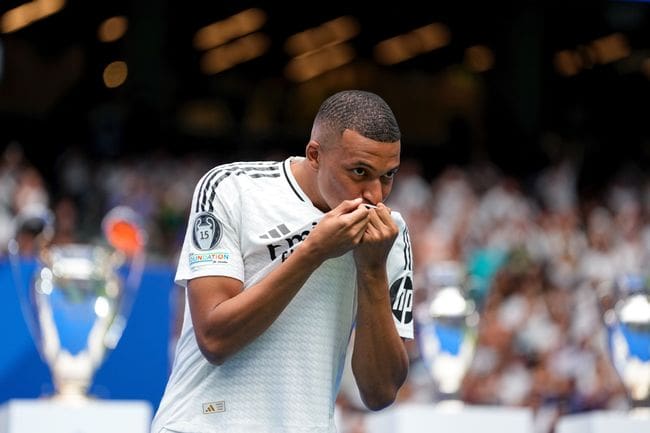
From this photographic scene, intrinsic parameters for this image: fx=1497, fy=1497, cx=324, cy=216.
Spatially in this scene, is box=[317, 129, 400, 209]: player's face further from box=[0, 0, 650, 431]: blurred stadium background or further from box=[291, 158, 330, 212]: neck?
box=[0, 0, 650, 431]: blurred stadium background

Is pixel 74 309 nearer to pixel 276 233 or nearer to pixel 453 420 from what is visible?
pixel 453 420

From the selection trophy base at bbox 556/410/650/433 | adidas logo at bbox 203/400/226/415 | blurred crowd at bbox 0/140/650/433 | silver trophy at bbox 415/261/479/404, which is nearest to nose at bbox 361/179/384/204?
adidas logo at bbox 203/400/226/415

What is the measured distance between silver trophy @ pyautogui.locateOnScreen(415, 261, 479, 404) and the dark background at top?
11365mm

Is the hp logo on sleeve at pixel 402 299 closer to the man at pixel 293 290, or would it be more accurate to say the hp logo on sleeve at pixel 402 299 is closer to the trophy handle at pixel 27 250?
the man at pixel 293 290

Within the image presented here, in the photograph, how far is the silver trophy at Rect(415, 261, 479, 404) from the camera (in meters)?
6.30

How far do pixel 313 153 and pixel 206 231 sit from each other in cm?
30

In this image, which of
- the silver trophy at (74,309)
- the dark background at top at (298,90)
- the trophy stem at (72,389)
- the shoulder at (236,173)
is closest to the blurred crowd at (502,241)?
the silver trophy at (74,309)

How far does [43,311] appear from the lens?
19.7ft

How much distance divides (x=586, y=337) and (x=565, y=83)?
1314 centimetres

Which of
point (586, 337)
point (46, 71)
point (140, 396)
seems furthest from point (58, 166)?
point (140, 396)

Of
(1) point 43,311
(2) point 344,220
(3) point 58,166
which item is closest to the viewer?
(2) point 344,220

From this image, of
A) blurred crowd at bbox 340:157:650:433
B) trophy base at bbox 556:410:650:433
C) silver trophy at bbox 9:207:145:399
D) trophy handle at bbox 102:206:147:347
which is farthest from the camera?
blurred crowd at bbox 340:157:650:433

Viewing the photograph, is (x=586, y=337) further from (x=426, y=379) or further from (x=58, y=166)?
(x=58, y=166)

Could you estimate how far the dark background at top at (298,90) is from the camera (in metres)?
19.5
